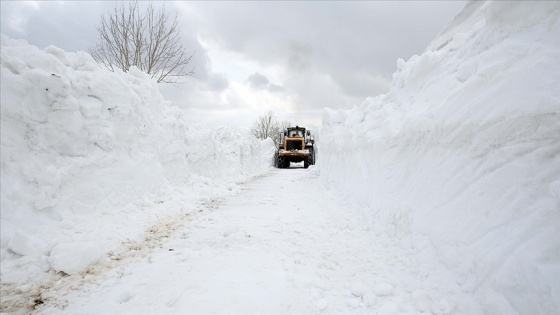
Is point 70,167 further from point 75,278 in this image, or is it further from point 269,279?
point 269,279

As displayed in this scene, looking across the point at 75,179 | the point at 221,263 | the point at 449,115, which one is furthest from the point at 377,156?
the point at 75,179

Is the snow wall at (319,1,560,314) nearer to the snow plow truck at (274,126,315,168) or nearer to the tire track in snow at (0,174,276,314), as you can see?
the tire track in snow at (0,174,276,314)

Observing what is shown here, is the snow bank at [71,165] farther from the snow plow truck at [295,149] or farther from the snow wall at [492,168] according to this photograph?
the snow plow truck at [295,149]

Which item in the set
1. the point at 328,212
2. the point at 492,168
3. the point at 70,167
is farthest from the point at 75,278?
the point at 328,212

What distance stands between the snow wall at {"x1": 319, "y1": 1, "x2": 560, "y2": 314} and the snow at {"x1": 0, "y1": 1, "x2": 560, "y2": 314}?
1cm

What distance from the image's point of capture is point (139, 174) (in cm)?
550

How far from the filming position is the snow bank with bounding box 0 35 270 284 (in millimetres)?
3104

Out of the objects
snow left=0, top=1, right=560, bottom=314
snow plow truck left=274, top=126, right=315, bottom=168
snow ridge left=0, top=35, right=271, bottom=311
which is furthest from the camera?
snow plow truck left=274, top=126, right=315, bottom=168

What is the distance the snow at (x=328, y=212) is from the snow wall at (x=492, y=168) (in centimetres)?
1

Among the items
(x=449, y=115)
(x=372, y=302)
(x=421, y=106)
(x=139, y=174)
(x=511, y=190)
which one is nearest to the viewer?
(x=511, y=190)

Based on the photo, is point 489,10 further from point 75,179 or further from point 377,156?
point 75,179

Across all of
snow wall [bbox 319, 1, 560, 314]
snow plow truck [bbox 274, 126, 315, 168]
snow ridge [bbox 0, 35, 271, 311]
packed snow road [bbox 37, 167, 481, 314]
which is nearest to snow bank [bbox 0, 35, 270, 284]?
snow ridge [bbox 0, 35, 271, 311]

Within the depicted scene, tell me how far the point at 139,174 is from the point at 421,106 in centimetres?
535

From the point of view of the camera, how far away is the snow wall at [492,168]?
6.27 ft
